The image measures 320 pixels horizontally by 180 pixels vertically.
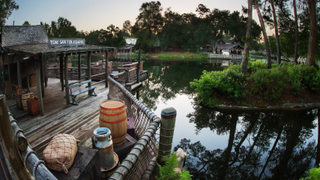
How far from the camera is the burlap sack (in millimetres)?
2062

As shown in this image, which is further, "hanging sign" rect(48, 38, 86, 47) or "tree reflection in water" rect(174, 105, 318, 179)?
"hanging sign" rect(48, 38, 86, 47)

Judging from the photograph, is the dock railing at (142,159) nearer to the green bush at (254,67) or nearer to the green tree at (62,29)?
the green bush at (254,67)

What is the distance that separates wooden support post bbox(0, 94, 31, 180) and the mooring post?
2.15m

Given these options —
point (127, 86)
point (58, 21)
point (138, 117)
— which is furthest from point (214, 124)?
point (58, 21)

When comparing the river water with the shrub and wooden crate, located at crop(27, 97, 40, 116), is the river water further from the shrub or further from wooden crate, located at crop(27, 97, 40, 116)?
wooden crate, located at crop(27, 97, 40, 116)

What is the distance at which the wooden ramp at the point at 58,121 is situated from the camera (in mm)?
5340

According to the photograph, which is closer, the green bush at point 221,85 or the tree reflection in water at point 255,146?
the tree reflection in water at point 255,146

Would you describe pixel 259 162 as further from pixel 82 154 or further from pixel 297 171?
pixel 82 154

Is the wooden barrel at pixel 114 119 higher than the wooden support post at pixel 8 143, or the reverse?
the wooden support post at pixel 8 143

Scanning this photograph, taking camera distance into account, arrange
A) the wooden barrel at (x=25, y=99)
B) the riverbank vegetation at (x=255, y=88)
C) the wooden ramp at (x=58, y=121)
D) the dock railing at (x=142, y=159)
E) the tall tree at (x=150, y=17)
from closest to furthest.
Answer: the dock railing at (x=142, y=159), the wooden ramp at (x=58, y=121), the wooden barrel at (x=25, y=99), the riverbank vegetation at (x=255, y=88), the tall tree at (x=150, y=17)

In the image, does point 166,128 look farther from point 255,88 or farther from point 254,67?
point 254,67

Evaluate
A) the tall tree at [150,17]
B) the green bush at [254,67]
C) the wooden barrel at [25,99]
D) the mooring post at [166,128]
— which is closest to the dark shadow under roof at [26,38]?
the wooden barrel at [25,99]

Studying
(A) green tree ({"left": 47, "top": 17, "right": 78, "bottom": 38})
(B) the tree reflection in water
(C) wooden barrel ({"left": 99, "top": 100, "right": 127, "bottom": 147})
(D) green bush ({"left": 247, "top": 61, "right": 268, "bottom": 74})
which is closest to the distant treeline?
(A) green tree ({"left": 47, "top": 17, "right": 78, "bottom": 38})

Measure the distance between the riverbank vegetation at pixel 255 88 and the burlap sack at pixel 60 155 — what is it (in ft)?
34.2
